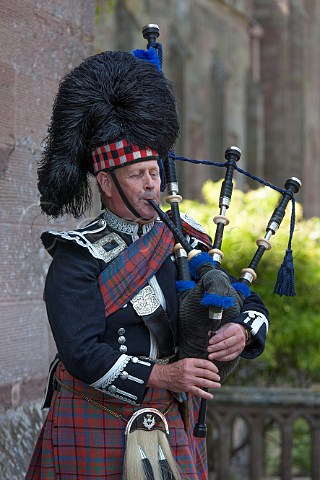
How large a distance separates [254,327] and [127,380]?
44 centimetres

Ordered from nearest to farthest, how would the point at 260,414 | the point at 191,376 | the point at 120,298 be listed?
1. the point at 191,376
2. the point at 120,298
3. the point at 260,414

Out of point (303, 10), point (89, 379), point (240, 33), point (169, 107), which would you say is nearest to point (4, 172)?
point (169, 107)

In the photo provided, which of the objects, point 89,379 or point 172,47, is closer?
point 89,379

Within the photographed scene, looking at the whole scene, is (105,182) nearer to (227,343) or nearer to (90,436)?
(227,343)

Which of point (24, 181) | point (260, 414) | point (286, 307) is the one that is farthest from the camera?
point (286, 307)

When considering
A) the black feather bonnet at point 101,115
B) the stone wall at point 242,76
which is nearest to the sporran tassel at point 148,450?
the black feather bonnet at point 101,115

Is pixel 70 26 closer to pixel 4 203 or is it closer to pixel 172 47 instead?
pixel 4 203

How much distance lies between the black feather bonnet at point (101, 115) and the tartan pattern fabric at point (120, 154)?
0.05 ft

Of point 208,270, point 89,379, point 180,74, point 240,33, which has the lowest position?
point 89,379

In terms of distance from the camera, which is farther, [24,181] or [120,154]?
[24,181]

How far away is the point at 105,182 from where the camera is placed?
306 centimetres

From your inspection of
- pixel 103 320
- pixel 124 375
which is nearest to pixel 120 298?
pixel 103 320

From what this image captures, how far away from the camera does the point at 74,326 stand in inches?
111

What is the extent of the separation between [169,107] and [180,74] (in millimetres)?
16216
